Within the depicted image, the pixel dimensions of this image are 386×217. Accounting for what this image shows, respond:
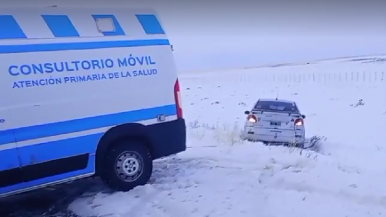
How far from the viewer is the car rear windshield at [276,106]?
13683mm

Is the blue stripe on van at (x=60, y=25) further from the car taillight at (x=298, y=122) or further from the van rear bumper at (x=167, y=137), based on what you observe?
the car taillight at (x=298, y=122)

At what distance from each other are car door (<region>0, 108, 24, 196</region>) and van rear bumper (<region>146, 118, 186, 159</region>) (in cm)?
194

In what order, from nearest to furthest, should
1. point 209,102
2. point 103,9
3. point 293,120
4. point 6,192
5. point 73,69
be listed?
1. point 6,192
2. point 73,69
3. point 103,9
4. point 293,120
5. point 209,102

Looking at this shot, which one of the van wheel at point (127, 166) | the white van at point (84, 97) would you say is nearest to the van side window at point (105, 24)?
the white van at point (84, 97)

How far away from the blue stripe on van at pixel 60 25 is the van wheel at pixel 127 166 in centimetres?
170

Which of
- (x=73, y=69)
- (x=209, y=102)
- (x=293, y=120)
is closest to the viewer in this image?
(x=73, y=69)

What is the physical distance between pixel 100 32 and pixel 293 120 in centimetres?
778

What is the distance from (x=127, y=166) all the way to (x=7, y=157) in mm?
1734

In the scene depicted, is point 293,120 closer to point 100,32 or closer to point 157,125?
point 157,125

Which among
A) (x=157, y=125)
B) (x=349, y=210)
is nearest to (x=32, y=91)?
(x=157, y=125)

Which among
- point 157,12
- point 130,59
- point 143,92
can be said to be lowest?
point 143,92

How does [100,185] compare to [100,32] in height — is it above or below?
below

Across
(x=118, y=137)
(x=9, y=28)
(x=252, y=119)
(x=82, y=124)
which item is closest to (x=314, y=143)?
(x=252, y=119)

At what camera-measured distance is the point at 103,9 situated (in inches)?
262
